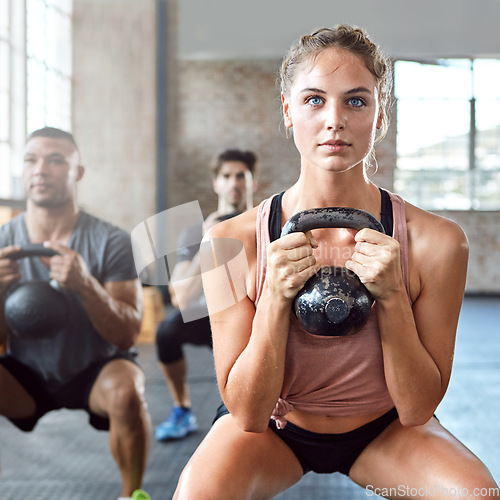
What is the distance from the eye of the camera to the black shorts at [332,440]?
85 centimetres

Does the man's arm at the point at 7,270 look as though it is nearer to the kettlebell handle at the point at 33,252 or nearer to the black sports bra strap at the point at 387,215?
the kettlebell handle at the point at 33,252

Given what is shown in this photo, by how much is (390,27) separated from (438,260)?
1.33 ft

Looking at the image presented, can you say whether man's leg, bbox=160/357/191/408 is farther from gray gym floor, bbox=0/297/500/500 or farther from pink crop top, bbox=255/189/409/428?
pink crop top, bbox=255/189/409/428

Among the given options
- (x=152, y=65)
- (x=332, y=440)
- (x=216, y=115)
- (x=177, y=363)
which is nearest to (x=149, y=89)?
(x=152, y=65)

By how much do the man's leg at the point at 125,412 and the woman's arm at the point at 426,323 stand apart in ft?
2.36

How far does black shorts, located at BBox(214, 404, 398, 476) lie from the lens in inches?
33.6

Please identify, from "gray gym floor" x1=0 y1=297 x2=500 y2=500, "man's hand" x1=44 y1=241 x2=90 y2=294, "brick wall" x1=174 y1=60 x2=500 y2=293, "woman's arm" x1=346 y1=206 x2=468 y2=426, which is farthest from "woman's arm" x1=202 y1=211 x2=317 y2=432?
"brick wall" x1=174 y1=60 x2=500 y2=293

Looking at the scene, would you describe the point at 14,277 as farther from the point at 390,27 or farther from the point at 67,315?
the point at 390,27

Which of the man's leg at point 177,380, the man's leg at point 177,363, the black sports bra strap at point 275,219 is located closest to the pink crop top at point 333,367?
the black sports bra strap at point 275,219

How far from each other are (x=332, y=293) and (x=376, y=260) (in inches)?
2.8

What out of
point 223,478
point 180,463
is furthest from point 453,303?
point 180,463

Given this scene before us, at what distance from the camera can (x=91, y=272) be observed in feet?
3.92

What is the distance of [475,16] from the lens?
88cm
